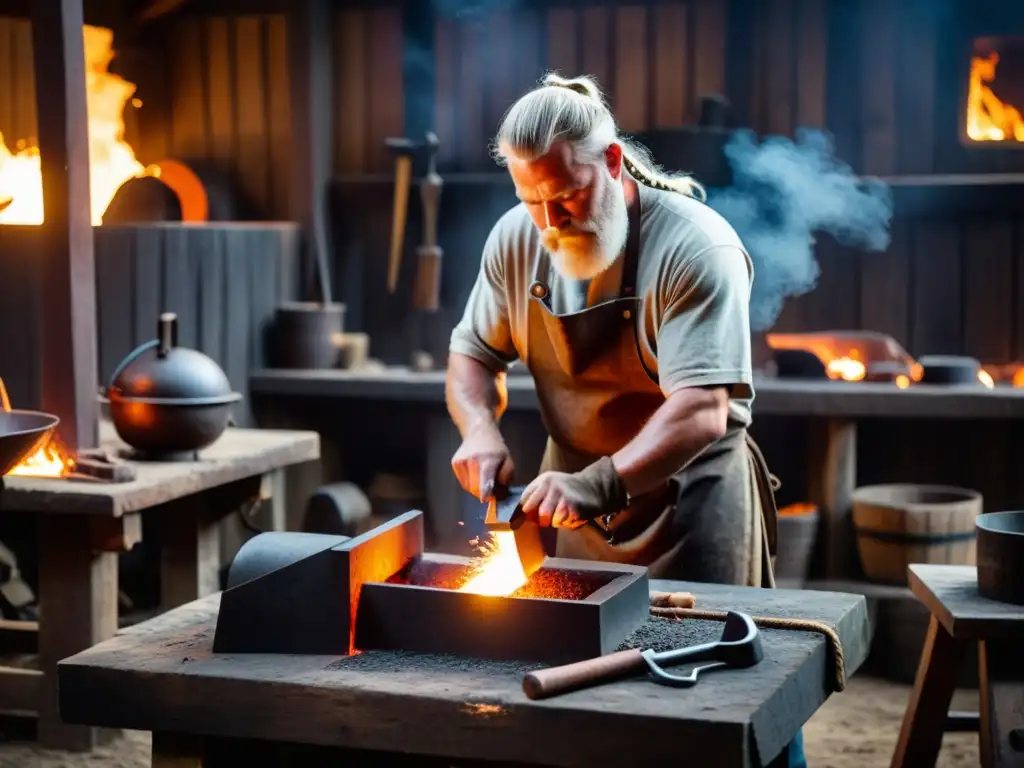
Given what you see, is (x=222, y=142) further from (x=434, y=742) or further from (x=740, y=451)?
(x=434, y=742)

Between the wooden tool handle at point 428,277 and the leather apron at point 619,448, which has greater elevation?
the wooden tool handle at point 428,277

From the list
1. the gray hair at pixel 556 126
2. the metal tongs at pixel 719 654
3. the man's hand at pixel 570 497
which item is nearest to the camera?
the metal tongs at pixel 719 654

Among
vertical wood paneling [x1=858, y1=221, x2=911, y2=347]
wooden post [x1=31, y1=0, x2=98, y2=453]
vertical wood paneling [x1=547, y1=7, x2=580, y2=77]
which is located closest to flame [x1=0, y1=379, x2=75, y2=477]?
wooden post [x1=31, y1=0, x2=98, y2=453]

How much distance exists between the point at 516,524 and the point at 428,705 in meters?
0.61

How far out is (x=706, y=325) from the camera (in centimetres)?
368

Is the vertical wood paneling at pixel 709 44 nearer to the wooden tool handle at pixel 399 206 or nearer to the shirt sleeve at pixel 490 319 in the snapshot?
the wooden tool handle at pixel 399 206

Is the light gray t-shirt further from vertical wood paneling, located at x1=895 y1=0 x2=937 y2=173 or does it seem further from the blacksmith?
vertical wood paneling, located at x1=895 y1=0 x2=937 y2=173

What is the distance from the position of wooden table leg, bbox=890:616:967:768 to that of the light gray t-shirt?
85 centimetres

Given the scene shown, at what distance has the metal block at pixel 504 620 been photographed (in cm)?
309

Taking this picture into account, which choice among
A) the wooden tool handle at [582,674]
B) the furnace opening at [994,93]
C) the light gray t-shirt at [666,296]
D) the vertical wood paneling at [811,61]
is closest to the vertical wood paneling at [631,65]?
the vertical wood paneling at [811,61]

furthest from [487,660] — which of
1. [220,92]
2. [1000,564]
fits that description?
[220,92]

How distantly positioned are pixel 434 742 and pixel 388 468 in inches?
209

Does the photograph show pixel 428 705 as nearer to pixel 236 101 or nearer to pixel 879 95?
pixel 879 95

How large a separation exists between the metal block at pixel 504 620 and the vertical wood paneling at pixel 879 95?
4856 mm
